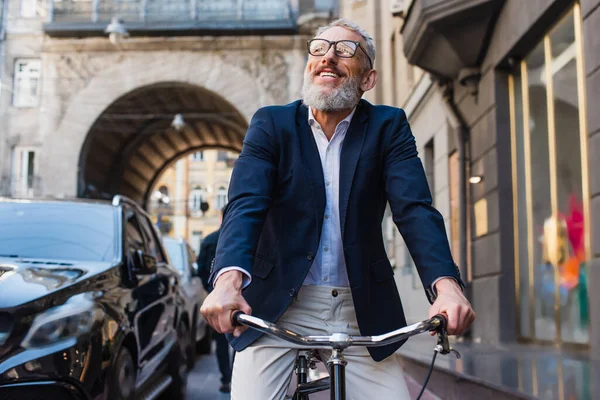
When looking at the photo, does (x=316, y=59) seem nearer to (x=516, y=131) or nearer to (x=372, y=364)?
(x=372, y=364)

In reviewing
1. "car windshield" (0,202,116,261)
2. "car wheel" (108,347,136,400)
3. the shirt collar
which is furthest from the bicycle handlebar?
"car windshield" (0,202,116,261)

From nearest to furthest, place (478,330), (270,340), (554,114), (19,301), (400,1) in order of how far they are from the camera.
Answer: (270,340), (19,301), (554,114), (478,330), (400,1)

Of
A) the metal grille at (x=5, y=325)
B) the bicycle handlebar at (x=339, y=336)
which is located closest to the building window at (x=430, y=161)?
the metal grille at (x=5, y=325)

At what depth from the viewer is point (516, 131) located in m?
10.5

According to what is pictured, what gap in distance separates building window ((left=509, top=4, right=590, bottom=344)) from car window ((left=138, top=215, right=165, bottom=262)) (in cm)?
466

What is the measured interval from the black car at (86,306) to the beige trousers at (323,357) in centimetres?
203

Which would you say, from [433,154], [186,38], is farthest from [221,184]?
[433,154]

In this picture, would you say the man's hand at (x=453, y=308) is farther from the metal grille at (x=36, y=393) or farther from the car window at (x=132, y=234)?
the car window at (x=132, y=234)

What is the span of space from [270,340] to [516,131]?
Answer: 873 centimetres

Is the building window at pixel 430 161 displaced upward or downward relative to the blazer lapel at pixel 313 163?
upward

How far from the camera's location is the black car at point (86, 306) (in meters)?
4.16

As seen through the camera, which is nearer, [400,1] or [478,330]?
[478,330]

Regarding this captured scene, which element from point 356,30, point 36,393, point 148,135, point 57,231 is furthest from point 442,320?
point 148,135

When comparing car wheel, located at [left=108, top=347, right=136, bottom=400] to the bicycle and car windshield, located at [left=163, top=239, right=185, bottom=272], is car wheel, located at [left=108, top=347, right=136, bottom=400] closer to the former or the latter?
the bicycle
